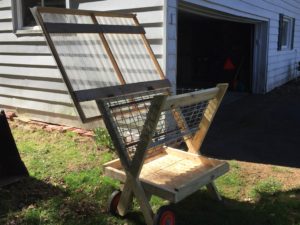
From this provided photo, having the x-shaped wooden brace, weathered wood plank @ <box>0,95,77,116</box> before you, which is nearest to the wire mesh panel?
the x-shaped wooden brace

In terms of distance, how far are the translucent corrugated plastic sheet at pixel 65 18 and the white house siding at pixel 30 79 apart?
9.69ft

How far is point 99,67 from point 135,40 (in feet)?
1.94

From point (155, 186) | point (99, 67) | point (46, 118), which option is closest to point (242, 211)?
point (155, 186)

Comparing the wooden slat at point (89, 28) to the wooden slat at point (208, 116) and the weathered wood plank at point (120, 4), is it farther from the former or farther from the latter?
the weathered wood plank at point (120, 4)

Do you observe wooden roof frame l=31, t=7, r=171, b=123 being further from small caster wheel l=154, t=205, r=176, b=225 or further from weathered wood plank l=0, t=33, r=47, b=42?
weathered wood plank l=0, t=33, r=47, b=42

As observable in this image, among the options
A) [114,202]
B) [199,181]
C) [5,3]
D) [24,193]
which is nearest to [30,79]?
[5,3]

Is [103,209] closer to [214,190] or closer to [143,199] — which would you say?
[143,199]

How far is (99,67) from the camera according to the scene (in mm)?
3523

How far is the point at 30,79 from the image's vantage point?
269 inches

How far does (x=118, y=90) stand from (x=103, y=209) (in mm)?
1107

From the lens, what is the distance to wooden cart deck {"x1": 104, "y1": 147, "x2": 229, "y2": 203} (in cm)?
301

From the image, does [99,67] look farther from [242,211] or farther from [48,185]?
[242,211]

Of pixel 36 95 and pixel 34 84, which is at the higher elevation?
pixel 34 84

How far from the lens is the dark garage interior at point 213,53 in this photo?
11797 millimetres
